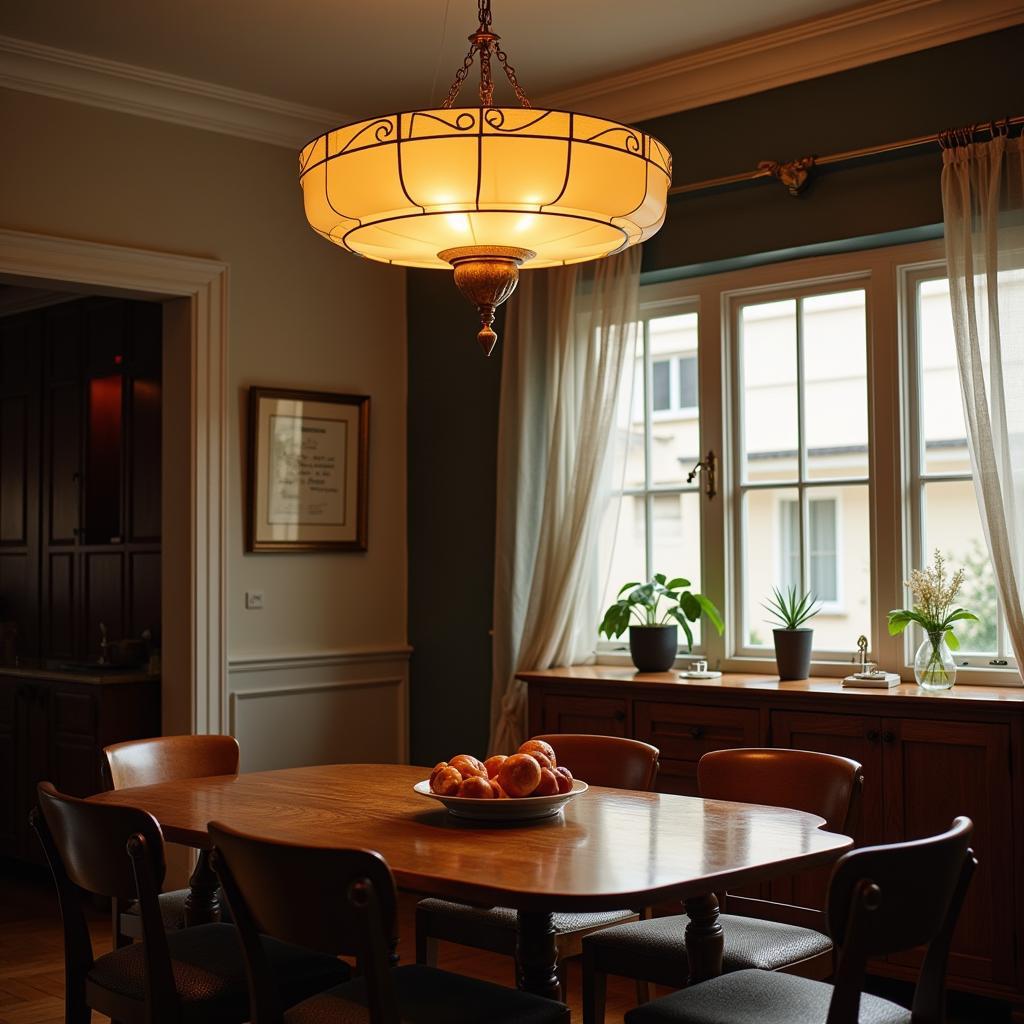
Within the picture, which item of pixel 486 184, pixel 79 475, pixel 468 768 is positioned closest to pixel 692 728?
pixel 468 768

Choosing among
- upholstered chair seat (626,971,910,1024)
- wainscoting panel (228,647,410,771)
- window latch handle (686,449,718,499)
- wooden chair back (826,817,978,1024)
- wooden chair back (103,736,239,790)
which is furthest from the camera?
wainscoting panel (228,647,410,771)

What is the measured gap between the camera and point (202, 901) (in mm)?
3141

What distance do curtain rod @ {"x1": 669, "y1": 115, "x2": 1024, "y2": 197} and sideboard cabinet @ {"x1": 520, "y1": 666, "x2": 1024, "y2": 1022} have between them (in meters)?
1.64

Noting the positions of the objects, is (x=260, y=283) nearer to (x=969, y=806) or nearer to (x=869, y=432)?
(x=869, y=432)

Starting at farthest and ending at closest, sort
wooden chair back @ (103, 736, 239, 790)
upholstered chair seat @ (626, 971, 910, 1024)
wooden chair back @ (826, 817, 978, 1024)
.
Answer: wooden chair back @ (103, 736, 239, 790) → upholstered chair seat @ (626, 971, 910, 1024) → wooden chair back @ (826, 817, 978, 1024)

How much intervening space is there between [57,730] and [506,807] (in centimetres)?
332

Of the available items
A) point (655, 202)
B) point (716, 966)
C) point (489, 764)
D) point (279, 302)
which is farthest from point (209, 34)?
point (716, 966)

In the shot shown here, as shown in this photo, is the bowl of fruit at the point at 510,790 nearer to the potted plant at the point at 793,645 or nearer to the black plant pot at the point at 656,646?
the potted plant at the point at 793,645

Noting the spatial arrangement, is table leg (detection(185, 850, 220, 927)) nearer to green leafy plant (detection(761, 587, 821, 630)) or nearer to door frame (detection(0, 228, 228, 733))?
door frame (detection(0, 228, 228, 733))

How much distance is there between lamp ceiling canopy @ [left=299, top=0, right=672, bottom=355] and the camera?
8.27 feet

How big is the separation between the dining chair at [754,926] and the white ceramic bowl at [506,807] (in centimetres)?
39

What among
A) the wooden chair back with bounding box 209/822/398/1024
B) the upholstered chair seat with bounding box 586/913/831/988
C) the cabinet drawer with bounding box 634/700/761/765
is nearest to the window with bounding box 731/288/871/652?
the cabinet drawer with bounding box 634/700/761/765

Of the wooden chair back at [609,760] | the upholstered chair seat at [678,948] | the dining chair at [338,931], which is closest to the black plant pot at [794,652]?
the wooden chair back at [609,760]

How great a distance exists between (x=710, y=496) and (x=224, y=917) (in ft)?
7.37
